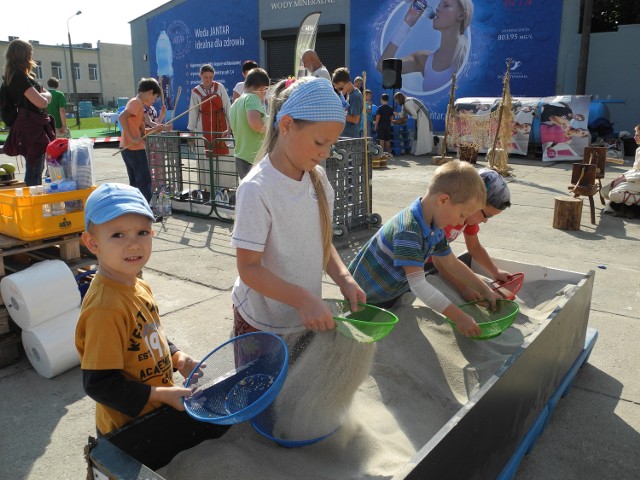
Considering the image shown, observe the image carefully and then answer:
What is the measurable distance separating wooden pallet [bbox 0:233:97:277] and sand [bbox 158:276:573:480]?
206cm

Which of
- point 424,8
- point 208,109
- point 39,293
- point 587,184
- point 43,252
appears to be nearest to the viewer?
point 39,293

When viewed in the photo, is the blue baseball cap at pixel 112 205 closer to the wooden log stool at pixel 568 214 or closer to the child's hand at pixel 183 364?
the child's hand at pixel 183 364

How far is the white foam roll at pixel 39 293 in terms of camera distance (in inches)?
126

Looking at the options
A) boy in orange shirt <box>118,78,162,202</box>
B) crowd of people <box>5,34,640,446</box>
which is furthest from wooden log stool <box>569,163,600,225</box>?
boy in orange shirt <box>118,78,162,202</box>

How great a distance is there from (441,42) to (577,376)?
15.8 m

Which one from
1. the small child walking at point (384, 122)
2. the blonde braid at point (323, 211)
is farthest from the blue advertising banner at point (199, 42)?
the blonde braid at point (323, 211)

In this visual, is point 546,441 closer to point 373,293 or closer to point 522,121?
point 373,293

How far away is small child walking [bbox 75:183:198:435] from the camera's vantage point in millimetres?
1630

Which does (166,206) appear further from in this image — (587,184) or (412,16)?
(412,16)

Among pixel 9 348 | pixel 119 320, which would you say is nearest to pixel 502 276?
pixel 119 320

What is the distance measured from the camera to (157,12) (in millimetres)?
25094

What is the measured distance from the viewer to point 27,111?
5.23 meters

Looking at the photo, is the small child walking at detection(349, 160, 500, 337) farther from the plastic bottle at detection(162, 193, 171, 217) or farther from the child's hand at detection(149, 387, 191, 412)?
the plastic bottle at detection(162, 193, 171, 217)

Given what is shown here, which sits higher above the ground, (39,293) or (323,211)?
(323,211)
